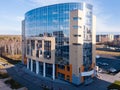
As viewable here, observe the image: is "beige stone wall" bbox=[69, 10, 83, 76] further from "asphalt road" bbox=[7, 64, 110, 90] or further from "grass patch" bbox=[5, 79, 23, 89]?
"grass patch" bbox=[5, 79, 23, 89]

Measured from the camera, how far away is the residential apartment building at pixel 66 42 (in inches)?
1471

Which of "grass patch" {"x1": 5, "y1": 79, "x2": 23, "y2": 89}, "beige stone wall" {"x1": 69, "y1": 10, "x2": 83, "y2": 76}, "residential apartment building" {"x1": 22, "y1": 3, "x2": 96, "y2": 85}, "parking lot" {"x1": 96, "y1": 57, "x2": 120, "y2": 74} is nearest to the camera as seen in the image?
"grass patch" {"x1": 5, "y1": 79, "x2": 23, "y2": 89}

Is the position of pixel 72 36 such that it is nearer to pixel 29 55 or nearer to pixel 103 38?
pixel 29 55

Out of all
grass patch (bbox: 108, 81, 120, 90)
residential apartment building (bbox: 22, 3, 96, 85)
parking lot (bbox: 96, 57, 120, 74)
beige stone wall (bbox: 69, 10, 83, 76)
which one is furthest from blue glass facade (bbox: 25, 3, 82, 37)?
parking lot (bbox: 96, 57, 120, 74)

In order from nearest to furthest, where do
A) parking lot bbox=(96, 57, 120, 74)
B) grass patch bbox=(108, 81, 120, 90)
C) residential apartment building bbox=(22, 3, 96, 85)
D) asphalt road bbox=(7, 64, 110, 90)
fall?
grass patch bbox=(108, 81, 120, 90), asphalt road bbox=(7, 64, 110, 90), residential apartment building bbox=(22, 3, 96, 85), parking lot bbox=(96, 57, 120, 74)

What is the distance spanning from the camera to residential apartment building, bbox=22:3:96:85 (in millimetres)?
37375

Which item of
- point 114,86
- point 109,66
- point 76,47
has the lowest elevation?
point 114,86

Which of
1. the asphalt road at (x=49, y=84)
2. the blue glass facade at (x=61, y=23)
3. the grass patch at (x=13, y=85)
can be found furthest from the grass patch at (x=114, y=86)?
the grass patch at (x=13, y=85)

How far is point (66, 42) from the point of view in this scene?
3916 cm

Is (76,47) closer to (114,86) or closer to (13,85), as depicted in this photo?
(114,86)

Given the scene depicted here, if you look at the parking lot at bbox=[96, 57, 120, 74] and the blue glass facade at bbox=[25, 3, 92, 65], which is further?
the parking lot at bbox=[96, 57, 120, 74]

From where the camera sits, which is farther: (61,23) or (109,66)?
(109,66)

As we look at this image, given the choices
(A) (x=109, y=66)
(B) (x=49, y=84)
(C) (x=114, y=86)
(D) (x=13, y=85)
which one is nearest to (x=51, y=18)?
(B) (x=49, y=84)

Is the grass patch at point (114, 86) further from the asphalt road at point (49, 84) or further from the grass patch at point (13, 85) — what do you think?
the grass patch at point (13, 85)
